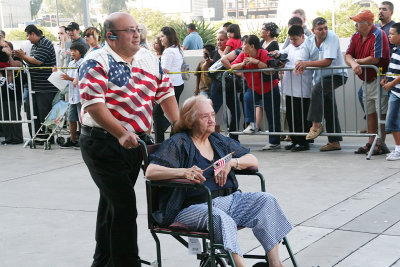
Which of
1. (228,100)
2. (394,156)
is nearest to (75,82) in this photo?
(228,100)

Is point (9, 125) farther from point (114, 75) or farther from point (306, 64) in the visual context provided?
point (114, 75)

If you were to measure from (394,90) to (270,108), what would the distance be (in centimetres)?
207

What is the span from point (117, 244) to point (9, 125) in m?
8.14

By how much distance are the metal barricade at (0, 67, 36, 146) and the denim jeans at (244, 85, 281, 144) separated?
3761mm

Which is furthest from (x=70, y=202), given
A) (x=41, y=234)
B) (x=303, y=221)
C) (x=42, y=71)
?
(x=42, y=71)

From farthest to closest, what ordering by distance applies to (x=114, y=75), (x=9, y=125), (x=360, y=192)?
(x=9, y=125)
(x=360, y=192)
(x=114, y=75)

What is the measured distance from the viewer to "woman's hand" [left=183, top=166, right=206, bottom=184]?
4.30 m

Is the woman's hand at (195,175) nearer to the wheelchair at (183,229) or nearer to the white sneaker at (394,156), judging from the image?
the wheelchair at (183,229)

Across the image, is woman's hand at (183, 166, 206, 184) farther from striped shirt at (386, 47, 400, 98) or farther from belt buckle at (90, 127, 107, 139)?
striped shirt at (386, 47, 400, 98)

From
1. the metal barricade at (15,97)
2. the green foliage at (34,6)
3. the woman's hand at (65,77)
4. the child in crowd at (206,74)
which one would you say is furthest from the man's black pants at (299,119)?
the green foliage at (34,6)

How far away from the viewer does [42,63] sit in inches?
465

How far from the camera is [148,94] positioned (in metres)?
4.67

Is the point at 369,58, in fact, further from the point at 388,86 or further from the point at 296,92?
the point at 296,92

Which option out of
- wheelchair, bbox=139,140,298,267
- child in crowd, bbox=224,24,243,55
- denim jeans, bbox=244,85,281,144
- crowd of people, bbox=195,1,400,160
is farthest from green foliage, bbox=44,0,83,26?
wheelchair, bbox=139,140,298,267
